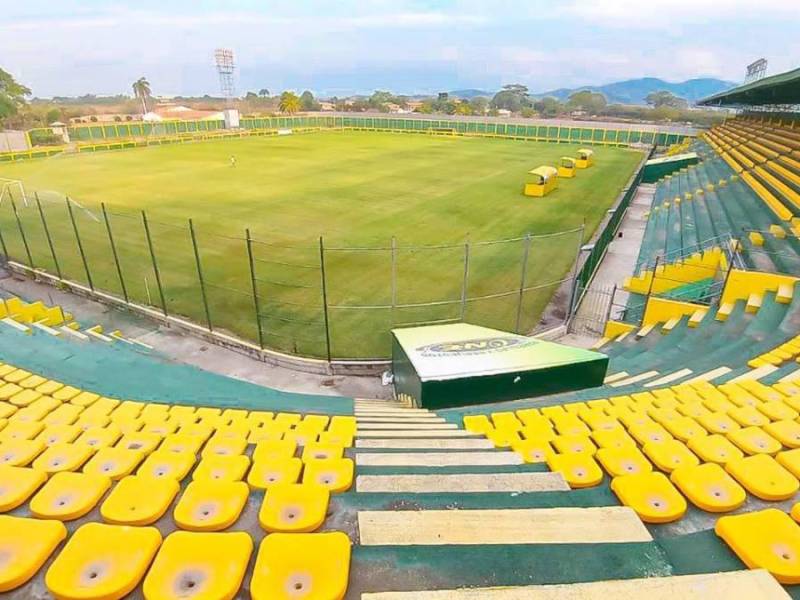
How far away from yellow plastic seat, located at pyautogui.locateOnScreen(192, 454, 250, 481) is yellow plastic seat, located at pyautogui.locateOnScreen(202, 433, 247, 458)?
201mm

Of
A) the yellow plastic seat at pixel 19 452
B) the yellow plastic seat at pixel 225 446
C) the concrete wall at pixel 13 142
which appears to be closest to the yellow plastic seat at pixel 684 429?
the yellow plastic seat at pixel 225 446

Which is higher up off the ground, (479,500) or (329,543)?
(329,543)

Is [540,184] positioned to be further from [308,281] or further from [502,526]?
[502,526]

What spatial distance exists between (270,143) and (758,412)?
6200cm

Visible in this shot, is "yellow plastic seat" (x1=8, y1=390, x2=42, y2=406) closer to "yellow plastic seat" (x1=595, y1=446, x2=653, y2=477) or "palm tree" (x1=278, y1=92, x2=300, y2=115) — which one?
"yellow plastic seat" (x1=595, y1=446, x2=653, y2=477)

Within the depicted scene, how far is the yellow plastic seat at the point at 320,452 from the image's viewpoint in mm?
3968

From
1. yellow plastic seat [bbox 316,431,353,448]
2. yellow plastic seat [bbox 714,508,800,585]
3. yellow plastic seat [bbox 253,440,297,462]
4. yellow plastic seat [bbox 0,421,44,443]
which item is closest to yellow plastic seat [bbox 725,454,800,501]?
yellow plastic seat [bbox 714,508,800,585]

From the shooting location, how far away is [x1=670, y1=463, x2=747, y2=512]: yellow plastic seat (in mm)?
2902

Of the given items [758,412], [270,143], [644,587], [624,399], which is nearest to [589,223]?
[624,399]

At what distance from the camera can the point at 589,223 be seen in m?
23.8

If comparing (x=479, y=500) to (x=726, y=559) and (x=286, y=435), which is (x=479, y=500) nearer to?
(x=726, y=559)

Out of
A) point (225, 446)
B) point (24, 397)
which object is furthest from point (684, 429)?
point (24, 397)

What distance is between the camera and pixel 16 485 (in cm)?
307

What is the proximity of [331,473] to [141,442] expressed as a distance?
6.99ft
